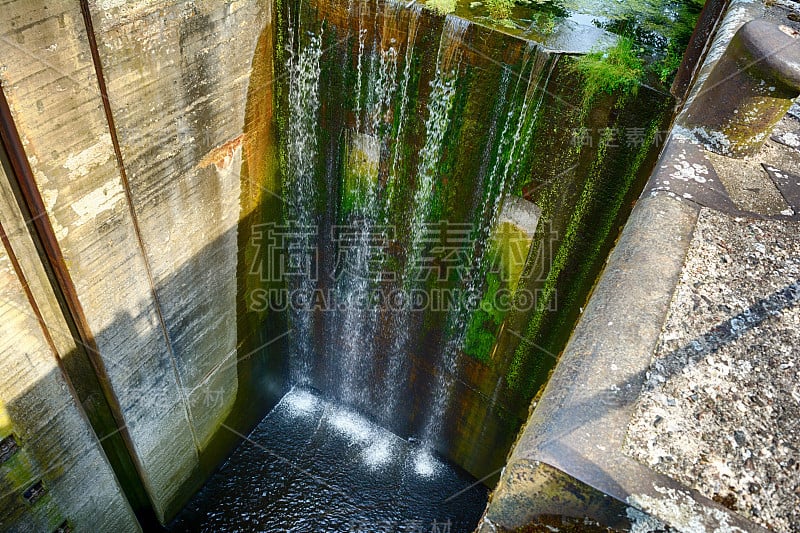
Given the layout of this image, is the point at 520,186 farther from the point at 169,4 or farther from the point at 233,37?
the point at 169,4

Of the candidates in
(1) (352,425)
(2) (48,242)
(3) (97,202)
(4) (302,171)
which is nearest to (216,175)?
(4) (302,171)

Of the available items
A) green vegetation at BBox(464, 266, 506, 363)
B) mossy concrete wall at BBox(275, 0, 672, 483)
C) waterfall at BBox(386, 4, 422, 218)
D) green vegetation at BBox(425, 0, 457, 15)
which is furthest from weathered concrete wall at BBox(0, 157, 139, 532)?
green vegetation at BBox(464, 266, 506, 363)

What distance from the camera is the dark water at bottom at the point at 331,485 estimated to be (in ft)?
19.6

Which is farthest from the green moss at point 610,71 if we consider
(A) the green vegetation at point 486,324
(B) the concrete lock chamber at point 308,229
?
(A) the green vegetation at point 486,324

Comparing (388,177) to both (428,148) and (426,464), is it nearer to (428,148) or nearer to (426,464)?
(428,148)

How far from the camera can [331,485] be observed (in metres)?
6.26

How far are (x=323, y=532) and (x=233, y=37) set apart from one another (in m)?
4.89

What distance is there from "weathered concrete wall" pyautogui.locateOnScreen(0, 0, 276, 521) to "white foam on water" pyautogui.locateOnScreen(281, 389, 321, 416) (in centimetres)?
127

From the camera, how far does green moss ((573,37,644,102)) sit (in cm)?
411

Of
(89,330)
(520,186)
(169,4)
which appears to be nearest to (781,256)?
(520,186)

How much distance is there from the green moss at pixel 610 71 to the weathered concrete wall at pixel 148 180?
2.80 m

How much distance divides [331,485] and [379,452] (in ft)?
2.37

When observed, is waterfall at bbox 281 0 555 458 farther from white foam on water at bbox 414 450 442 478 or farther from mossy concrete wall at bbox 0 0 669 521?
white foam on water at bbox 414 450 442 478

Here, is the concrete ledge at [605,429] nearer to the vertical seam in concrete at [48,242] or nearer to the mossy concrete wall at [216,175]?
the mossy concrete wall at [216,175]
